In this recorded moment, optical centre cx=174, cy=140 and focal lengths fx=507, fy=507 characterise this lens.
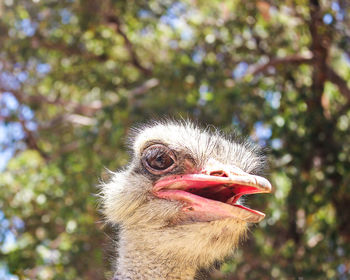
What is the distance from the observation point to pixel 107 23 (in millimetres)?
4688

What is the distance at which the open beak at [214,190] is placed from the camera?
4.74ft

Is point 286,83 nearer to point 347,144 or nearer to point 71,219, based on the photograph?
point 347,144

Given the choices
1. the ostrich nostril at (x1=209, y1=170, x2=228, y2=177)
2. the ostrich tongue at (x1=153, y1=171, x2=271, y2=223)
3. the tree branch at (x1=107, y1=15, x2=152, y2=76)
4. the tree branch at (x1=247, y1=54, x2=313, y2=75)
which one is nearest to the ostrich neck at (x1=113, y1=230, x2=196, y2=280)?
the ostrich tongue at (x1=153, y1=171, x2=271, y2=223)

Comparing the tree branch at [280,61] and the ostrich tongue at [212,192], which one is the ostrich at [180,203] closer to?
the ostrich tongue at [212,192]

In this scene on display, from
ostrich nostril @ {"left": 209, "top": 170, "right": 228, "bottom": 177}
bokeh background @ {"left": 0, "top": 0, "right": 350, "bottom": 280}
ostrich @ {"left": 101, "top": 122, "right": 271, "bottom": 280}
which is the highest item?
ostrich nostril @ {"left": 209, "top": 170, "right": 228, "bottom": 177}

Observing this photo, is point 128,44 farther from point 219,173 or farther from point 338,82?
point 219,173

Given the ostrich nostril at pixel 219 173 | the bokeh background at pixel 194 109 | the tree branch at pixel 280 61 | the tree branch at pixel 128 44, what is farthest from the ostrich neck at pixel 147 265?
the tree branch at pixel 128 44

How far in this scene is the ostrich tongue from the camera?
4.72ft

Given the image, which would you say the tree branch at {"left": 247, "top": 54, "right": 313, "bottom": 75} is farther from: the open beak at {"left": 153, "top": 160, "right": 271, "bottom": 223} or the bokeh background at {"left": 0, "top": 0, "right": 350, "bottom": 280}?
the open beak at {"left": 153, "top": 160, "right": 271, "bottom": 223}

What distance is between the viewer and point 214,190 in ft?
5.18

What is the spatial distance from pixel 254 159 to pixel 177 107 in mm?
1565

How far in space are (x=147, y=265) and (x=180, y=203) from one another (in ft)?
0.90

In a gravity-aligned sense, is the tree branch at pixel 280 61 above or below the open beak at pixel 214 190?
below

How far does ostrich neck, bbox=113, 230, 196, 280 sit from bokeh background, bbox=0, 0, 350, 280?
1.81 ft
